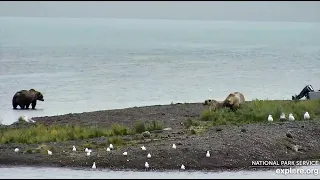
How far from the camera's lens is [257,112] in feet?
84.4

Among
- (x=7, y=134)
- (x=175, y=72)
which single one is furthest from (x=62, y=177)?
(x=175, y=72)

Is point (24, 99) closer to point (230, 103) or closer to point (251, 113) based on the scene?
point (230, 103)

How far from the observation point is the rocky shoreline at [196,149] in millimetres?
20031

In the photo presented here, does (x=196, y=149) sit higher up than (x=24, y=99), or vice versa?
(x=24, y=99)

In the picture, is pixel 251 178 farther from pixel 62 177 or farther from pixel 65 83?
pixel 65 83

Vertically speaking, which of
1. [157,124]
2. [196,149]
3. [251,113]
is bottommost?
[196,149]

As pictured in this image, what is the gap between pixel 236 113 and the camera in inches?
1025

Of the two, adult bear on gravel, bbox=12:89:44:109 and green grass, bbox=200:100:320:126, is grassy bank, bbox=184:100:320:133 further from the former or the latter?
adult bear on gravel, bbox=12:89:44:109

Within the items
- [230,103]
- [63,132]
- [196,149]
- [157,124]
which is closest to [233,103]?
[230,103]

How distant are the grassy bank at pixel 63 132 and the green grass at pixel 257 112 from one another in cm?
200

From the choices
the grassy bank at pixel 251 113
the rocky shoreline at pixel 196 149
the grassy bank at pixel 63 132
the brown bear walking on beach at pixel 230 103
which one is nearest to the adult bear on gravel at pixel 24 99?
the grassy bank at pixel 63 132

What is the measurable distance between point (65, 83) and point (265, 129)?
27422 millimetres

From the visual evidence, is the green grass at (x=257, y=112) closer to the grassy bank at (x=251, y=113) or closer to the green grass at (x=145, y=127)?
the grassy bank at (x=251, y=113)

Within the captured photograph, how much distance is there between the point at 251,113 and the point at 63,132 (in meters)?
5.66
